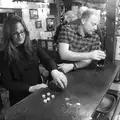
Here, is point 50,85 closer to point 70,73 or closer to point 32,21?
point 70,73

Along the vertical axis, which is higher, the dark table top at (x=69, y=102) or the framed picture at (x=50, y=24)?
the framed picture at (x=50, y=24)

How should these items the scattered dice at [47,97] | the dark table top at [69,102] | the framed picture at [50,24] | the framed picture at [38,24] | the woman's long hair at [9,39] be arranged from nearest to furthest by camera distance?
the dark table top at [69,102] → the scattered dice at [47,97] → the woman's long hair at [9,39] → the framed picture at [38,24] → the framed picture at [50,24]

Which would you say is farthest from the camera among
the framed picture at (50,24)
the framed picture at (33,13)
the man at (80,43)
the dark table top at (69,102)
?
the framed picture at (50,24)

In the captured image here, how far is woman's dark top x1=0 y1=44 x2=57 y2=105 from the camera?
143 cm

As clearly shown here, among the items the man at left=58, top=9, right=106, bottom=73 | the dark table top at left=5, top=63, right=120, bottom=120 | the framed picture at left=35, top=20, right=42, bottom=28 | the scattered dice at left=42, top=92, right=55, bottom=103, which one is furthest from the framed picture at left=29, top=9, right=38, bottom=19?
the scattered dice at left=42, top=92, right=55, bottom=103

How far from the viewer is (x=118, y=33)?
2.12 meters

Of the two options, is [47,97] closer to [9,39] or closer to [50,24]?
[9,39]

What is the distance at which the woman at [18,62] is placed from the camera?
140cm

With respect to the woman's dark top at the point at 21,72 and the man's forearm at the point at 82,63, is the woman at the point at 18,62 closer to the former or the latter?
the woman's dark top at the point at 21,72

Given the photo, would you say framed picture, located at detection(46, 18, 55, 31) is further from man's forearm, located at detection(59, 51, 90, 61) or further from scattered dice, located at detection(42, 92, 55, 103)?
scattered dice, located at detection(42, 92, 55, 103)

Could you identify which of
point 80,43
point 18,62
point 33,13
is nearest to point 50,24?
point 33,13

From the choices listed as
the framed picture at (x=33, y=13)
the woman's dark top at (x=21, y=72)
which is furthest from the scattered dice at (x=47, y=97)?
the framed picture at (x=33, y=13)

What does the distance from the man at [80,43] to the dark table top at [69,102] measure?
0.27 meters

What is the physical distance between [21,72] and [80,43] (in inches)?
29.6
